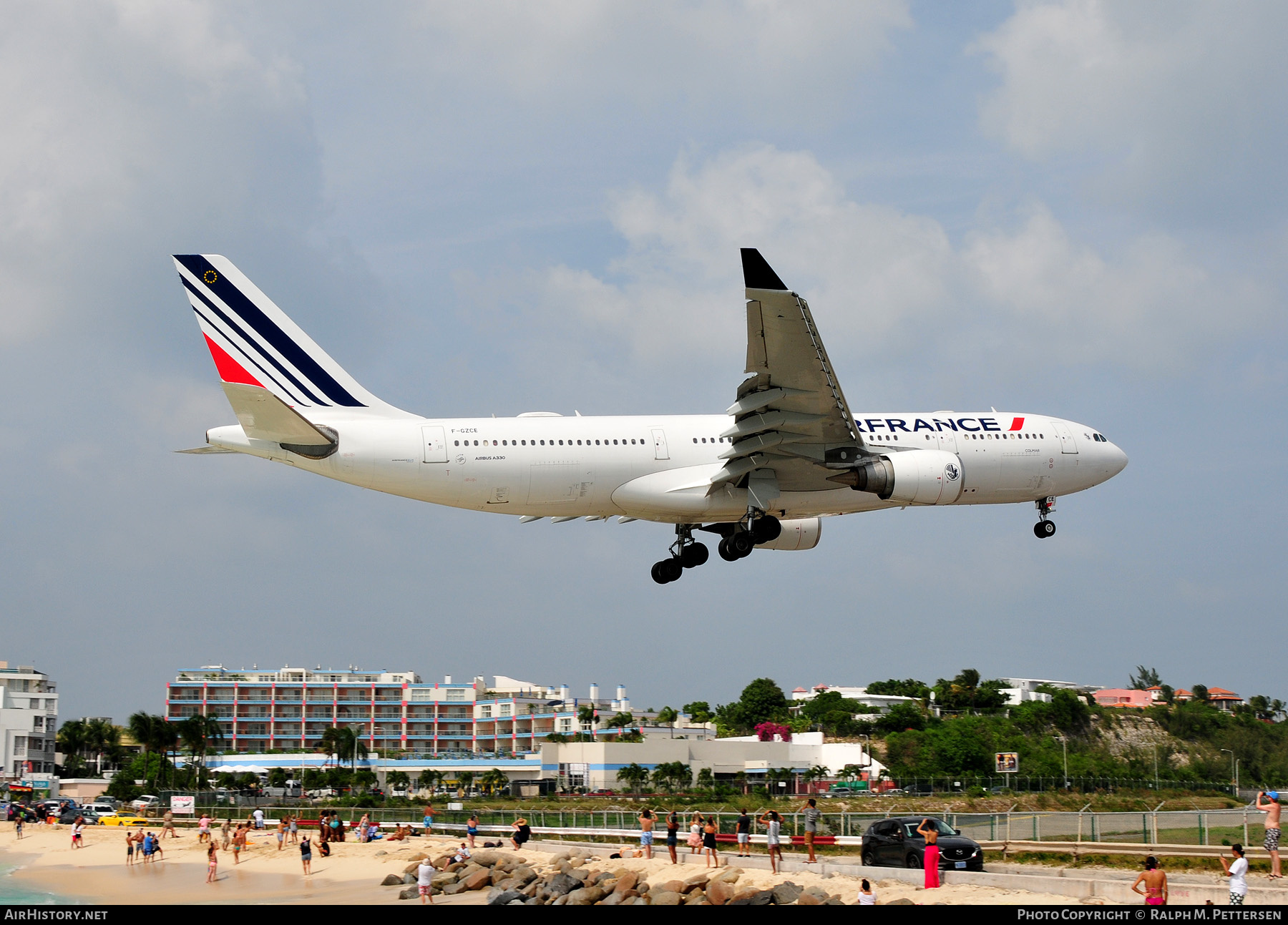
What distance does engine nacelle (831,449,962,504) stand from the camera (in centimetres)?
3462

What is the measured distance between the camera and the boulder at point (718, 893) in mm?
29391

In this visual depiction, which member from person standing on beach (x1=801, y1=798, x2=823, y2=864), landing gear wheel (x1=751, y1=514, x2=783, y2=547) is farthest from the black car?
landing gear wheel (x1=751, y1=514, x2=783, y2=547)

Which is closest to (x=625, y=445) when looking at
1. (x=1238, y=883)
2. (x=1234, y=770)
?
(x=1238, y=883)

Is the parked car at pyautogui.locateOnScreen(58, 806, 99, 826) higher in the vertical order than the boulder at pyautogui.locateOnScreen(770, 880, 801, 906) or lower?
lower

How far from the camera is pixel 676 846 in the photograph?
34.7 meters

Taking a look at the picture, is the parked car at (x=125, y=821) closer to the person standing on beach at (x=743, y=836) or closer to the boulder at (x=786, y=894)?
the person standing on beach at (x=743, y=836)

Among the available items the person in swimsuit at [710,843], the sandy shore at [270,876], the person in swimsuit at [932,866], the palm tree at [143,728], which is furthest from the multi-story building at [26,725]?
the person in swimsuit at [932,866]

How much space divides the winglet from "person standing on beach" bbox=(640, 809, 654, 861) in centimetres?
1529

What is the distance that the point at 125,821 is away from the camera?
63750 millimetres

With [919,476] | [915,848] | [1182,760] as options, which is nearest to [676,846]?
[915,848]

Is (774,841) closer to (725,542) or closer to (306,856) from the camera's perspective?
(725,542)

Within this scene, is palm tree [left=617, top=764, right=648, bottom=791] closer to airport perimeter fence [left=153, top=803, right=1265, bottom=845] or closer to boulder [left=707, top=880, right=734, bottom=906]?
airport perimeter fence [left=153, top=803, right=1265, bottom=845]

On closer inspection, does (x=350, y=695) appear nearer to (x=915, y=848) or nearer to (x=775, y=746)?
(x=775, y=746)
